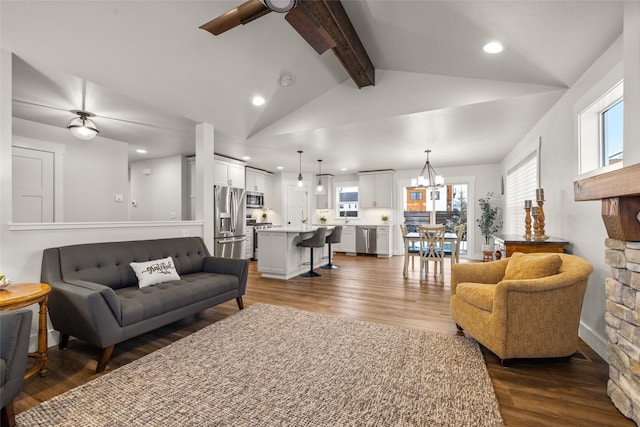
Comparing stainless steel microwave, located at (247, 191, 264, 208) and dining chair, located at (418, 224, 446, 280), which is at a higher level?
stainless steel microwave, located at (247, 191, 264, 208)

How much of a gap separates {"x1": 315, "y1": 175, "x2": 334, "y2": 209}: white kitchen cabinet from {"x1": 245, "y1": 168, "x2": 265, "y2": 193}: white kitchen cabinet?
1796 mm

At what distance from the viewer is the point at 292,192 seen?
8.43 metres

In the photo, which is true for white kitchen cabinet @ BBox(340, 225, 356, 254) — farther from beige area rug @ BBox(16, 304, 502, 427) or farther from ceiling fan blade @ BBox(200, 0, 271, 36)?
ceiling fan blade @ BBox(200, 0, 271, 36)

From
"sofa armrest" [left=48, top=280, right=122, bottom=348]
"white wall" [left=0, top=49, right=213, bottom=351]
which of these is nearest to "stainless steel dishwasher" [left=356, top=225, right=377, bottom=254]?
"white wall" [left=0, top=49, right=213, bottom=351]

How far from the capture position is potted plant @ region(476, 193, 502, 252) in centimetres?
644

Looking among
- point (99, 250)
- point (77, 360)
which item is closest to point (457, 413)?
point (77, 360)

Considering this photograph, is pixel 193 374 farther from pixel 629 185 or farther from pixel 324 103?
pixel 324 103

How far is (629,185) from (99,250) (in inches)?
153

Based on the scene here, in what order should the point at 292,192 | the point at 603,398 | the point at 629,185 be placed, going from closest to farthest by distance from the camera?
the point at 629,185 < the point at 603,398 < the point at 292,192

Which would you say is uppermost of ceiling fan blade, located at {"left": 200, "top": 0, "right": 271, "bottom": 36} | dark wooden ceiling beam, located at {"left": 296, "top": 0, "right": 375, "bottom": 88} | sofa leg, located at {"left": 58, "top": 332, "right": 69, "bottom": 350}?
dark wooden ceiling beam, located at {"left": 296, "top": 0, "right": 375, "bottom": 88}

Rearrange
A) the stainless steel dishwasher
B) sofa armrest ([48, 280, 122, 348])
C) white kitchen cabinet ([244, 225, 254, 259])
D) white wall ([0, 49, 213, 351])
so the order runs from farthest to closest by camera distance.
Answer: the stainless steel dishwasher, white kitchen cabinet ([244, 225, 254, 259]), white wall ([0, 49, 213, 351]), sofa armrest ([48, 280, 122, 348])

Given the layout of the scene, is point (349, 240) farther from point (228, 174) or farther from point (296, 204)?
point (228, 174)

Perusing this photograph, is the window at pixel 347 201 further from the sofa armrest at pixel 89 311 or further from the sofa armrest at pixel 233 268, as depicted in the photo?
the sofa armrest at pixel 89 311

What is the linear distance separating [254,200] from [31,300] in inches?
226
